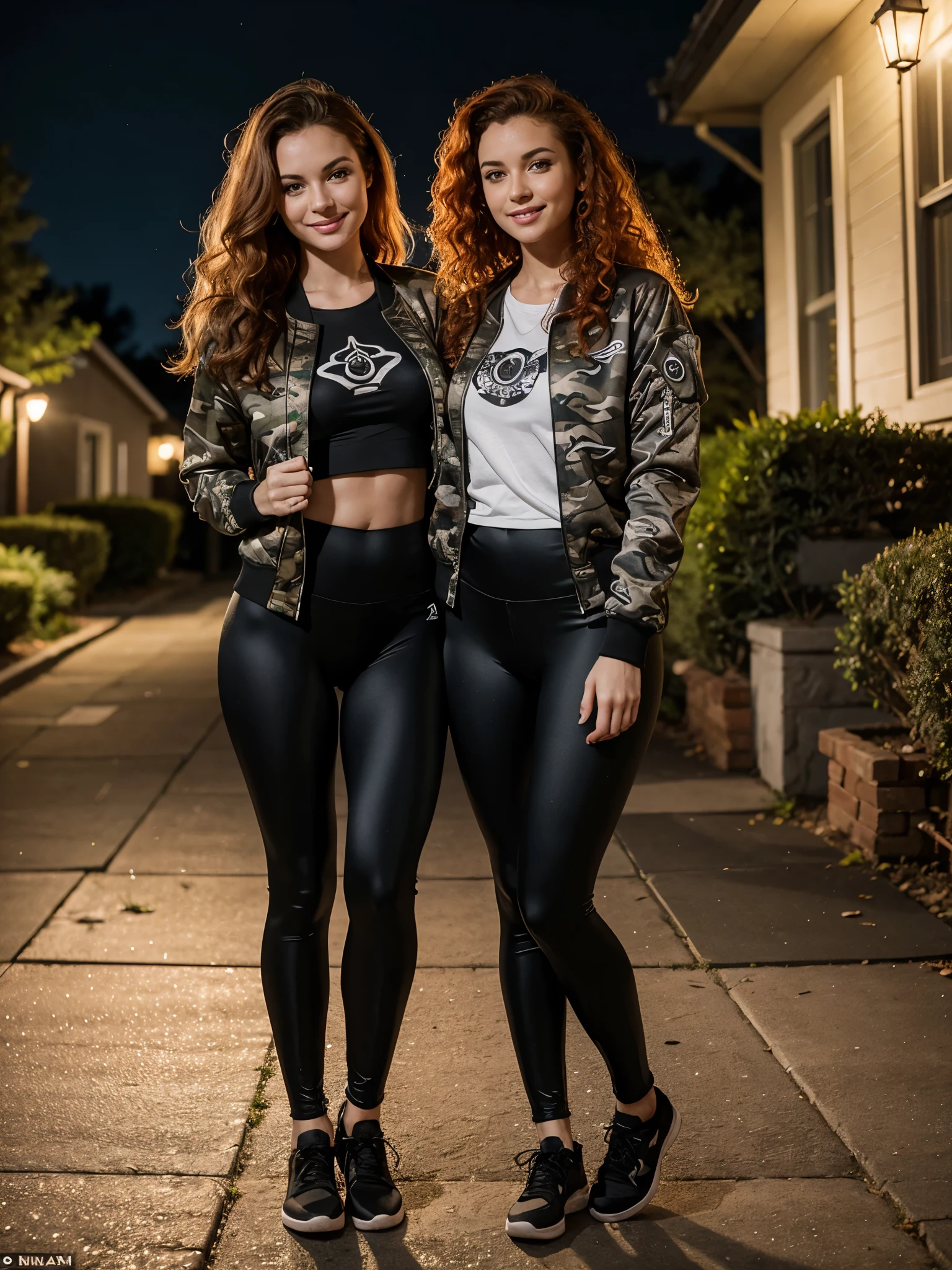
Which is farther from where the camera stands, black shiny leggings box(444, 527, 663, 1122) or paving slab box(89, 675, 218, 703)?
paving slab box(89, 675, 218, 703)

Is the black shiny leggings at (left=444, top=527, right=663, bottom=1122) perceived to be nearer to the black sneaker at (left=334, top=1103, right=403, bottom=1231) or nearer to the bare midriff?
the bare midriff

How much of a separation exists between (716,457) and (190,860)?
13.9ft

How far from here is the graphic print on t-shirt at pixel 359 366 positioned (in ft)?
8.43

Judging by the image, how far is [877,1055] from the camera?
10.6 ft

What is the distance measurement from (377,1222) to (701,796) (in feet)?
12.5

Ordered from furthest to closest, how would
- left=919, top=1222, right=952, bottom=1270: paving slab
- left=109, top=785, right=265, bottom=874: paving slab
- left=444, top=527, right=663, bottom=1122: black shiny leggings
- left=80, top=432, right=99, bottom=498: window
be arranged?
left=80, top=432, right=99, bottom=498: window
left=109, top=785, right=265, bottom=874: paving slab
left=444, top=527, right=663, bottom=1122: black shiny leggings
left=919, top=1222, right=952, bottom=1270: paving slab

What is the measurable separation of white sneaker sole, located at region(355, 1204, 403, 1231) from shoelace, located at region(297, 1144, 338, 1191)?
0.27 feet

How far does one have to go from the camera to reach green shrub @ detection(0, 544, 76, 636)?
12.9 meters

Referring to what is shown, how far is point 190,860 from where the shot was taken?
523 centimetres

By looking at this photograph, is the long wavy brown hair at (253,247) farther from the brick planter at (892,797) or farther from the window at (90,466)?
the window at (90,466)

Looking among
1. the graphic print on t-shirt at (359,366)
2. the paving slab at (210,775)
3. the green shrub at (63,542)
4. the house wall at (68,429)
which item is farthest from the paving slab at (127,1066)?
the house wall at (68,429)

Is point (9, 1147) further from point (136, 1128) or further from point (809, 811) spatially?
point (809, 811)

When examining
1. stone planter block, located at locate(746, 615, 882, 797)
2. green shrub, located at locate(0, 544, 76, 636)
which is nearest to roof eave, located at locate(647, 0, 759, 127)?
stone planter block, located at locate(746, 615, 882, 797)

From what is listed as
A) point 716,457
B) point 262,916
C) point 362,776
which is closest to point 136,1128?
point 362,776
